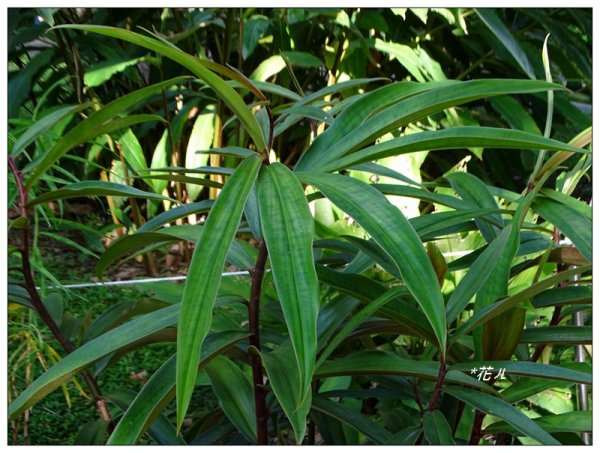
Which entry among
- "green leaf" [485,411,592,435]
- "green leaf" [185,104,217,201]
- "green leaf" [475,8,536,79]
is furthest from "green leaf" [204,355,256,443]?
"green leaf" [185,104,217,201]

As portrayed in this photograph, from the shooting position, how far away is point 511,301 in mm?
603

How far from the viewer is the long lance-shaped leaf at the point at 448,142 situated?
0.54 m

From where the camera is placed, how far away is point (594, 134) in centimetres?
67

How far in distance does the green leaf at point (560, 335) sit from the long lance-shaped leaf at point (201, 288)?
342 mm

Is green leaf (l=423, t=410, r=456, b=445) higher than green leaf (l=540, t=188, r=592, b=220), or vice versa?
green leaf (l=540, t=188, r=592, b=220)

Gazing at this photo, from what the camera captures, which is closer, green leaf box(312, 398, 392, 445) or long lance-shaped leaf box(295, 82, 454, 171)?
long lance-shaped leaf box(295, 82, 454, 171)

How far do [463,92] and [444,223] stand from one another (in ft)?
0.52

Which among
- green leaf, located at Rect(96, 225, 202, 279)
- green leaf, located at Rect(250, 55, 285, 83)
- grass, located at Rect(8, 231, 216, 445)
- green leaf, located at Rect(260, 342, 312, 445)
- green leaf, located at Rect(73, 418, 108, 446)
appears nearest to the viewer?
green leaf, located at Rect(260, 342, 312, 445)

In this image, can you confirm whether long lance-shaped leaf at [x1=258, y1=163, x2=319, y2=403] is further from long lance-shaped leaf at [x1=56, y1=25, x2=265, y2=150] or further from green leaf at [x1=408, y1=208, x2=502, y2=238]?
green leaf at [x1=408, y1=208, x2=502, y2=238]

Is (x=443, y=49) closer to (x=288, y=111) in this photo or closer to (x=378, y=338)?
(x=378, y=338)

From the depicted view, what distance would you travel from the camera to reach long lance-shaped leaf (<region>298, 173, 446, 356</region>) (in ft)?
1.60

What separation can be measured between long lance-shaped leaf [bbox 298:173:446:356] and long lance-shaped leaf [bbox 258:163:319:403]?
3cm

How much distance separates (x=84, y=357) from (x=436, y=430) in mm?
308

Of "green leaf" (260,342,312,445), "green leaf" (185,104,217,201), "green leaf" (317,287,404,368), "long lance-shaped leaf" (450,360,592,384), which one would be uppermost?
"green leaf" (185,104,217,201)
